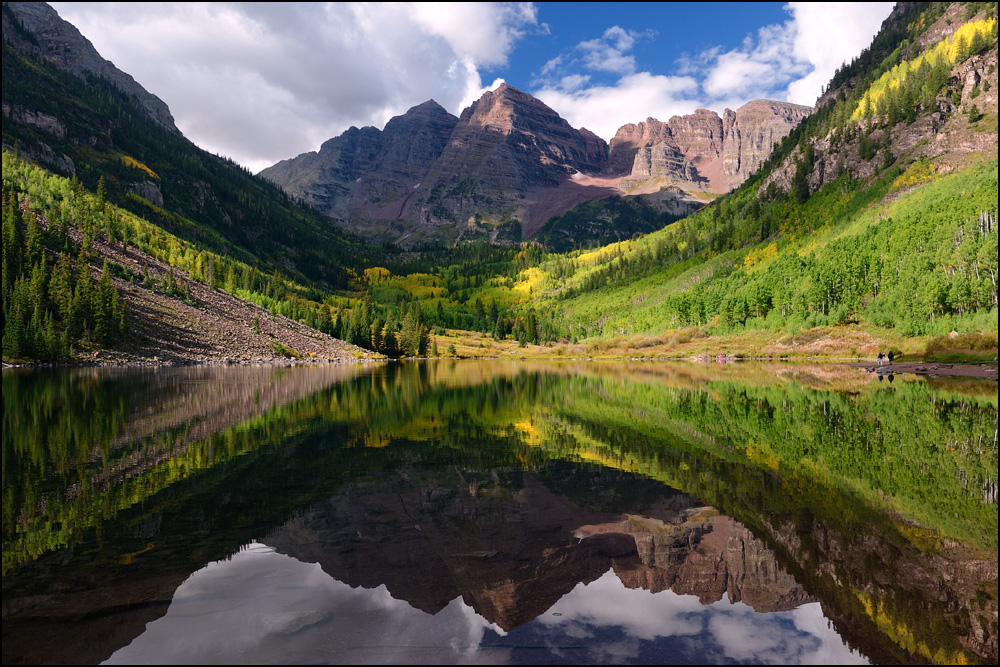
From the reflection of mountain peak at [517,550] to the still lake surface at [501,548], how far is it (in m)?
0.06

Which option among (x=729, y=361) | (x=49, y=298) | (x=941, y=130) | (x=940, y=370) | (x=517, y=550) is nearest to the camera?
(x=517, y=550)

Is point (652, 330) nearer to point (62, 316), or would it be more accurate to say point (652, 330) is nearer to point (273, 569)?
point (62, 316)

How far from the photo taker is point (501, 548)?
1130cm

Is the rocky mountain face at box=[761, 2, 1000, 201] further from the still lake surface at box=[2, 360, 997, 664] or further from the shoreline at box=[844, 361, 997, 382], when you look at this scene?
the still lake surface at box=[2, 360, 997, 664]

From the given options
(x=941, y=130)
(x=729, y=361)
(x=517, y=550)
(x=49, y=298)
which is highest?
(x=941, y=130)

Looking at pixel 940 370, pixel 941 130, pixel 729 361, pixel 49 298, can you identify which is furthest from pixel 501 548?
pixel 941 130

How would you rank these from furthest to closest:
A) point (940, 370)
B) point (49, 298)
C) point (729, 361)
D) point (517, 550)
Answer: point (729, 361) < point (49, 298) < point (940, 370) < point (517, 550)

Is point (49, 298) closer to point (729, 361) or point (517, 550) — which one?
point (517, 550)

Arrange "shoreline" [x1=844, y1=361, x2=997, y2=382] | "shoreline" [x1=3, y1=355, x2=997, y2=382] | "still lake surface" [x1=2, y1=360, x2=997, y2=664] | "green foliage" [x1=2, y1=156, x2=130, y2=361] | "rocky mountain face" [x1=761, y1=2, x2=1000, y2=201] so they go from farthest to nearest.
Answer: "rocky mountain face" [x1=761, y1=2, x2=1000, y2=201] < "green foliage" [x1=2, y1=156, x2=130, y2=361] < "shoreline" [x1=3, y1=355, x2=997, y2=382] < "shoreline" [x1=844, y1=361, x2=997, y2=382] < "still lake surface" [x1=2, y1=360, x2=997, y2=664]

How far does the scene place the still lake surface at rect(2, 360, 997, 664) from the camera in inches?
302

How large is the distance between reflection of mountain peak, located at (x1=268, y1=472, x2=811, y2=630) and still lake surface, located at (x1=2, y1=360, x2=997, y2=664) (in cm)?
6

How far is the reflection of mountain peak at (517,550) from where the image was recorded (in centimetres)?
933

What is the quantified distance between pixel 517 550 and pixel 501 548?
362mm

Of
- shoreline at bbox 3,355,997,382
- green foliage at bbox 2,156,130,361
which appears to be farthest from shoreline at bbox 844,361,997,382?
green foliage at bbox 2,156,130,361
